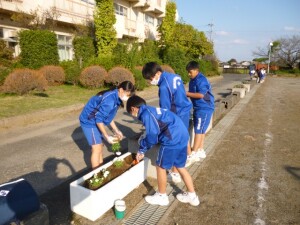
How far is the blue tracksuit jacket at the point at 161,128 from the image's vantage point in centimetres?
309

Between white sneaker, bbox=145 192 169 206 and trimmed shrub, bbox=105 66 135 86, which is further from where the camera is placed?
trimmed shrub, bbox=105 66 135 86

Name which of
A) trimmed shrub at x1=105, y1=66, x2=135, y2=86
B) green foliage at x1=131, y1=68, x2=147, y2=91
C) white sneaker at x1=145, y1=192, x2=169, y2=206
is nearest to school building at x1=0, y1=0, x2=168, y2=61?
trimmed shrub at x1=105, y1=66, x2=135, y2=86

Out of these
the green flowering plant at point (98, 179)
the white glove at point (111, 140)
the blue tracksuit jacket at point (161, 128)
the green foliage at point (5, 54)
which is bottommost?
the green flowering plant at point (98, 179)

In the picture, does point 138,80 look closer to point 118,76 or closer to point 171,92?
point 118,76

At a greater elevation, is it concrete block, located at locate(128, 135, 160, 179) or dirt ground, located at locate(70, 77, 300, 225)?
concrete block, located at locate(128, 135, 160, 179)

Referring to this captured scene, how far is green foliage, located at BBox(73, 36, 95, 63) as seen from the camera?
2072cm

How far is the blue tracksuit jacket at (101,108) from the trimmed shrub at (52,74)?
12.0 meters

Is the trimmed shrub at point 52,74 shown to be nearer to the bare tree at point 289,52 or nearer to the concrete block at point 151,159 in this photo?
the concrete block at point 151,159

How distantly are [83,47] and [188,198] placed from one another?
1922 centimetres

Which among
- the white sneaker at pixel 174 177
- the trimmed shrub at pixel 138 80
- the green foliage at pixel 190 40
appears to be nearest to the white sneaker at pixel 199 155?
the white sneaker at pixel 174 177

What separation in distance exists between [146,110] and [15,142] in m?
4.62

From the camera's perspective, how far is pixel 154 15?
Answer: 35969mm

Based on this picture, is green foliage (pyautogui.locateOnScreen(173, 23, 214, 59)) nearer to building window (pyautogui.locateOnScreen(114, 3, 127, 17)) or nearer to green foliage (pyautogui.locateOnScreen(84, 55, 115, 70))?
building window (pyautogui.locateOnScreen(114, 3, 127, 17))

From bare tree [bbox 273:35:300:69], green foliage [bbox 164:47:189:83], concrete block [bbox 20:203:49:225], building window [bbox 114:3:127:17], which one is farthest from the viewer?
bare tree [bbox 273:35:300:69]
